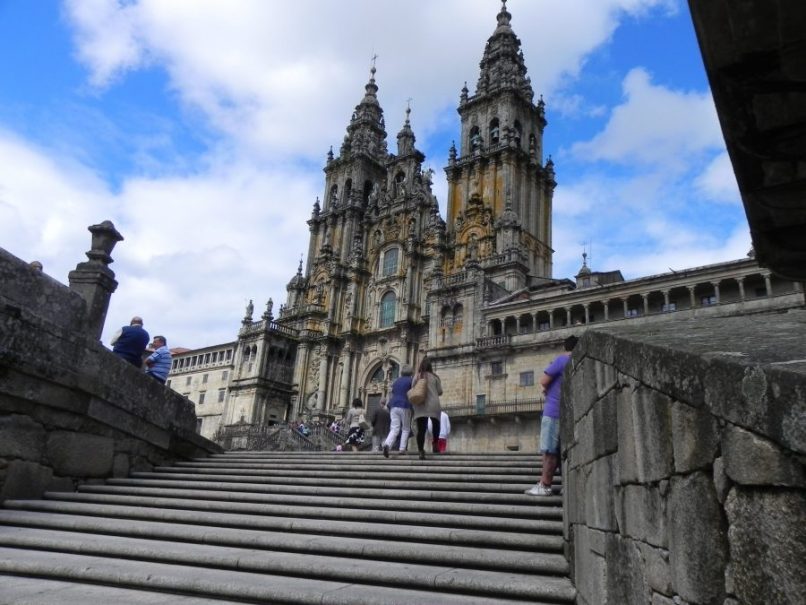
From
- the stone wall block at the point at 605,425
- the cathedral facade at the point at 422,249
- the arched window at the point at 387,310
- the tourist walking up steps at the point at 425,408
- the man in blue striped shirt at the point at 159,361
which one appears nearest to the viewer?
the stone wall block at the point at 605,425

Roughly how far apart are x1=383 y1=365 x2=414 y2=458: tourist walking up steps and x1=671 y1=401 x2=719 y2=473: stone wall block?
26.7ft

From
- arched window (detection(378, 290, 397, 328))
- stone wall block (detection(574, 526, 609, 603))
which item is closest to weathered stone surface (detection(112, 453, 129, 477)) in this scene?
→ stone wall block (detection(574, 526, 609, 603))

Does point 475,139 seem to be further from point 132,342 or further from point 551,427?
point 551,427

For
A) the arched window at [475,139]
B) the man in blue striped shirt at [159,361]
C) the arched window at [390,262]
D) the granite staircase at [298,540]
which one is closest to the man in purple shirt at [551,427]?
the granite staircase at [298,540]

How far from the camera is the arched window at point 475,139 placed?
149ft

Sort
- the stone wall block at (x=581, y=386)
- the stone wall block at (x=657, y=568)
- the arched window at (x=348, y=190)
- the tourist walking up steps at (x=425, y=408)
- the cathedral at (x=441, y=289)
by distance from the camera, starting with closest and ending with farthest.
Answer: the stone wall block at (x=657, y=568)
the stone wall block at (x=581, y=386)
the tourist walking up steps at (x=425, y=408)
the cathedral at (x=441, y=289)
the arched window at (x=348, y=190)

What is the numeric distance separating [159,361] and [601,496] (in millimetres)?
8721

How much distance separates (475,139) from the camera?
45.9 metres

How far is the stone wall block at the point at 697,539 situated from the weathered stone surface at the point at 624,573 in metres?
0.44

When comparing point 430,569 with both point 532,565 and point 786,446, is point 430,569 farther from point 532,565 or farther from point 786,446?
point 786,446

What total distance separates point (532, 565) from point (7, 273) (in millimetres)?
7002

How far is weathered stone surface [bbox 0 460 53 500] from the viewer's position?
697 centimetres

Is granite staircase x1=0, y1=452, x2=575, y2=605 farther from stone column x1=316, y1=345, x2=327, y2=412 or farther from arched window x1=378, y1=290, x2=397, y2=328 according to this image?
arched window x1=378, y1=290, x2=397, y2=328

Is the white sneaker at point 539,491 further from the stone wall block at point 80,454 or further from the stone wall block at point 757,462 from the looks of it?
the stone wall block at point 80,454
